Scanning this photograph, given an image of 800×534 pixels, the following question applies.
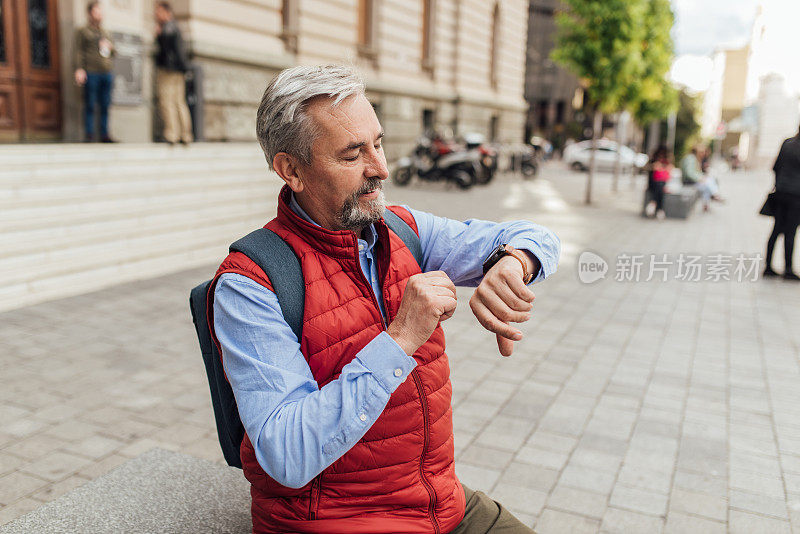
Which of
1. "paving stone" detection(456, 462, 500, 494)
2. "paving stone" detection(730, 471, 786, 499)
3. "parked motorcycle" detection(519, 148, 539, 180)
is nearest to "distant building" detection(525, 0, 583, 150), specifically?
"parked motorcycle" detection(519, 148, 539, 180)

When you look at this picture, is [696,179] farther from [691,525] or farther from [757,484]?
[691,525]

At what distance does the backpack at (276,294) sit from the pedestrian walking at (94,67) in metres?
7.95

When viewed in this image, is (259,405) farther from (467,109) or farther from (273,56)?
(467,109)

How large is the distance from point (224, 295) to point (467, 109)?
22507 mm

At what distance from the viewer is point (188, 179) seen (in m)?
8.77

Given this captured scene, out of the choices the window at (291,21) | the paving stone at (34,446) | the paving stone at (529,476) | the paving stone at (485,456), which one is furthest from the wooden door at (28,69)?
the paving stone at (529,476)

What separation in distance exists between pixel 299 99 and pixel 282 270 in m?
0.39

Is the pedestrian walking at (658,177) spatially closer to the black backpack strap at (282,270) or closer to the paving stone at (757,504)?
the paving stone at (757,504)

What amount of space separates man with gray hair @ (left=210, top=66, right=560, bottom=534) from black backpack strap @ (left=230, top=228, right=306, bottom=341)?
2 cm

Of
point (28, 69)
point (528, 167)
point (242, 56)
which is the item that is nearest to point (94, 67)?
point (28, 69)

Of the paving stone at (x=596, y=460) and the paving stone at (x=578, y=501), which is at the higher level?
the paving stone at (x=596, y=460)

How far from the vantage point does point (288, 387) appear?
148 centimetres

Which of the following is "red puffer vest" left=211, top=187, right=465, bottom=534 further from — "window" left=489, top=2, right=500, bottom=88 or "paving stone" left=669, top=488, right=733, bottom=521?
"window" left=489, top=2, right=500, bottom=88

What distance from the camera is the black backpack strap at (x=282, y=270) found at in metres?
1.58
